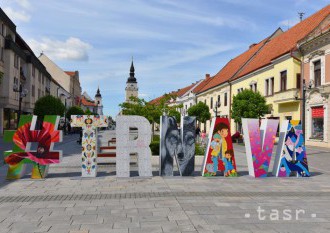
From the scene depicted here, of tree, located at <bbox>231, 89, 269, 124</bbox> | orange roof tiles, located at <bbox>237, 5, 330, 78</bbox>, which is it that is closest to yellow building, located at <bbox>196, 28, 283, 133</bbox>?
orange roof tiles, located at <bbox>237, 5, 330, 78</bbox>

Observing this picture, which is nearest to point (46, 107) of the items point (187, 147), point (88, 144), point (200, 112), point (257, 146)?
point (200, 112)

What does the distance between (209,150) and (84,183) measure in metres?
3.88

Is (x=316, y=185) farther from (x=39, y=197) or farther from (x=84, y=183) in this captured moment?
(x=39, y=197)

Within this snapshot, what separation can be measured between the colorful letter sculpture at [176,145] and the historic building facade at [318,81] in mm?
16355

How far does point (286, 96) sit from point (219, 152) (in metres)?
20.1

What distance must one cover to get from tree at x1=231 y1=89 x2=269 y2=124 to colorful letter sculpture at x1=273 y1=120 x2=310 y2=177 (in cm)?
1720

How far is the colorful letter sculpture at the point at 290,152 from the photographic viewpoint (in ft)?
35.7

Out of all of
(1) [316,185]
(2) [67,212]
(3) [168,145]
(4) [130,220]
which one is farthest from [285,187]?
(2) [67,212]

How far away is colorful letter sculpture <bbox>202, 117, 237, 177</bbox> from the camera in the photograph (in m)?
10.6

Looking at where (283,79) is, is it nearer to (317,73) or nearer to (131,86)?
(317,73)

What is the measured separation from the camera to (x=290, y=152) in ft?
35.9

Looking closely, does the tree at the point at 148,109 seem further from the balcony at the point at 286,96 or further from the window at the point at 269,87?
the window at the point at 269,87

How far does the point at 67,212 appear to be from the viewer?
6.20m

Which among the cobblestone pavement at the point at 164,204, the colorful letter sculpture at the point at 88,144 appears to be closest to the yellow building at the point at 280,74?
the cobblestone pavement at the point at 164,204
